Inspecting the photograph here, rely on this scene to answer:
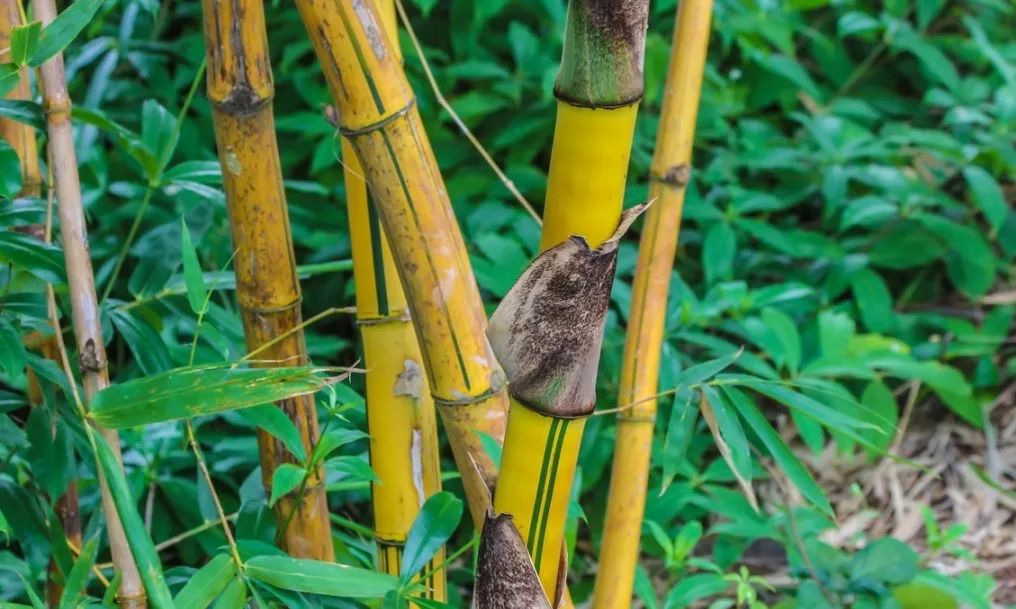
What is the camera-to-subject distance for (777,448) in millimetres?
554

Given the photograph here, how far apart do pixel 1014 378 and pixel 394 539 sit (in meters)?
1.09

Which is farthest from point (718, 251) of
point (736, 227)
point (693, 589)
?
point (693, 589)

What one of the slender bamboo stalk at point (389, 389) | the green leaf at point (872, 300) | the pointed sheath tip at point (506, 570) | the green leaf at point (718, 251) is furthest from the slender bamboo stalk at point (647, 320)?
the green leaf at point (872, 300)

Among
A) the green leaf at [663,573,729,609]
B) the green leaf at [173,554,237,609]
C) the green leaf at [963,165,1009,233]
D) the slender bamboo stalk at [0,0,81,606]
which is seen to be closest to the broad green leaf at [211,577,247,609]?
the green leaf at [173,554,237,609]

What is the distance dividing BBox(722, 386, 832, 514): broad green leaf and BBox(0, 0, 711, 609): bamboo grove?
81mm

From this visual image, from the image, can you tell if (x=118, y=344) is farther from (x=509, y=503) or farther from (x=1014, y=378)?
(x=1014, y=378)

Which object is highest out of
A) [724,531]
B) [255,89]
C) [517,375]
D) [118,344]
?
[255,89]

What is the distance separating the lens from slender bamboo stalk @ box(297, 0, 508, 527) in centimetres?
42

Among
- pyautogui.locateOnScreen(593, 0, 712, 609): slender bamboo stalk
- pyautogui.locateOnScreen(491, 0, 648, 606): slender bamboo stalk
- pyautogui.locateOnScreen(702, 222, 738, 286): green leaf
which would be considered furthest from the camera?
pyautogui.locateOnScreen(702, 222, 738, 286): green leaf

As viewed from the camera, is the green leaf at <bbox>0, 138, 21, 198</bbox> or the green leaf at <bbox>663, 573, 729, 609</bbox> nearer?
the green leaf at <bbox>0, 138, 21, 198</bbox>

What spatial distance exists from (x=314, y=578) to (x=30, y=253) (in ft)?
0.74

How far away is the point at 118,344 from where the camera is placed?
1.19 m

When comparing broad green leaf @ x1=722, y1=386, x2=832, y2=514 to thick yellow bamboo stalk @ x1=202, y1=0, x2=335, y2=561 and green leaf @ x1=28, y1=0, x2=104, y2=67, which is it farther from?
green leaf @ x1=28, y1=0, x2=104, y2=67

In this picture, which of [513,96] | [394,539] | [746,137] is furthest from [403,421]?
[746,137]
